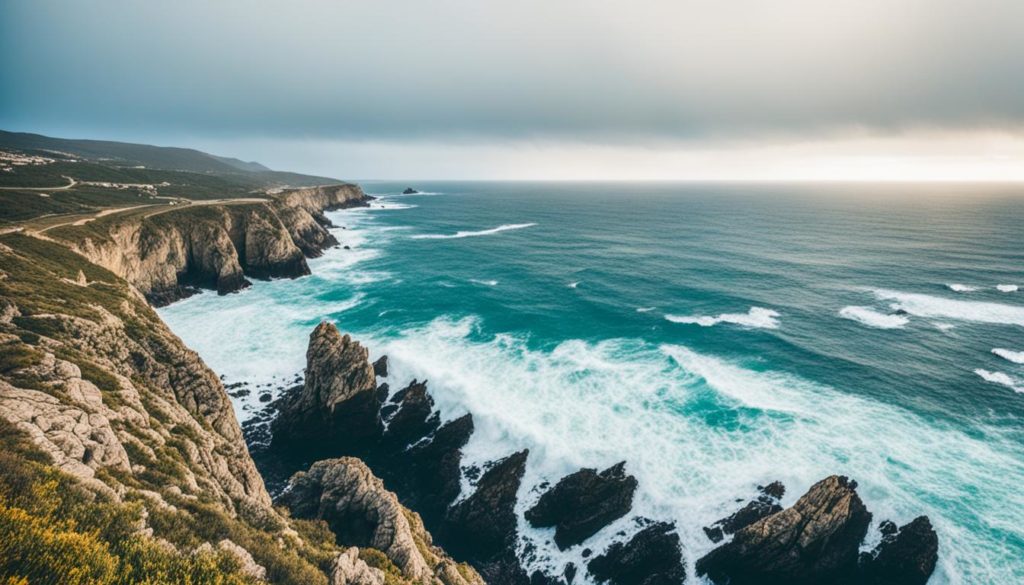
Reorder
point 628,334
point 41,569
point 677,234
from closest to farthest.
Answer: point 41,569, point 628,334, point 677,234

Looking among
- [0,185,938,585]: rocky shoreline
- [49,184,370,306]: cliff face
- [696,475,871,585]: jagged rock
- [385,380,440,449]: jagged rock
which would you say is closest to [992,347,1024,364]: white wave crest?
[0,185,938,585]: rocky shoreline

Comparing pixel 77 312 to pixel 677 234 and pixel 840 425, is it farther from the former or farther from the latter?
pixel 677 234

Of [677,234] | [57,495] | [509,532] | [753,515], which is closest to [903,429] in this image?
[753,515]

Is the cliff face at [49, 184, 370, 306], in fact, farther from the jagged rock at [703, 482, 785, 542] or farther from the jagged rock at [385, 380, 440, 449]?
the jagged rock at [703, 482, 785, 542]

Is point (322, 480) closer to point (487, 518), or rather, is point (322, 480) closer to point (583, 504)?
point (487, 518)

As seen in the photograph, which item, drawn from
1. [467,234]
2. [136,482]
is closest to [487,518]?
[136,482]

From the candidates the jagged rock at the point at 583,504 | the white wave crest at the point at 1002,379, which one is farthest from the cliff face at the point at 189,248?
the white wave crest at the point at 1002,379
